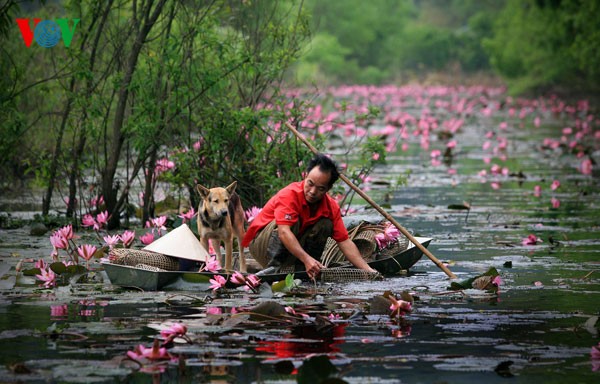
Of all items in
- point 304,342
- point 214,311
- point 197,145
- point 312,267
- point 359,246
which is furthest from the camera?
point 197,145

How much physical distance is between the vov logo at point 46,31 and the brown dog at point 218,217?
3.68 metres

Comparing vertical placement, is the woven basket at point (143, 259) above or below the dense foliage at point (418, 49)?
below

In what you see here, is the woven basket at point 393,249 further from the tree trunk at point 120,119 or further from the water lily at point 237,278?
the tree trunk at point 120,119

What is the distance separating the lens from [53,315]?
8.23 m

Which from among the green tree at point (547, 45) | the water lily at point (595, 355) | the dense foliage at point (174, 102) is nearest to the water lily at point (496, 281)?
the water lily at point (595, 355)

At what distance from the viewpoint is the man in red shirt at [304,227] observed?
9.55 m

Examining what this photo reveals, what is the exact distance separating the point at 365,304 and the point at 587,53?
103ft

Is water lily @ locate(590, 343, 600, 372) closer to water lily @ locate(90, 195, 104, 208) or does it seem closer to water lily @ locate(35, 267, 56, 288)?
water lily @ locate(35, 267, 56, 288)

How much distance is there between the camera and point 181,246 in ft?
31.8

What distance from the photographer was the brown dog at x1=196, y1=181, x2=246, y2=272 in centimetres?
1032

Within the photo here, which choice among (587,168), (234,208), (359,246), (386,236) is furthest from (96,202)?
(587,168)

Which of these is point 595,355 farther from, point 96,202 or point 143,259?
point 96,202

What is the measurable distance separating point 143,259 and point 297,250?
132 centimetres

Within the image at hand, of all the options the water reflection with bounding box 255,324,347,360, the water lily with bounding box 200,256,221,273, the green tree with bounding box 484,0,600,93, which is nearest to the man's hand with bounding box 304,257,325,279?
the water lily with bounding box 200,256,221,273
